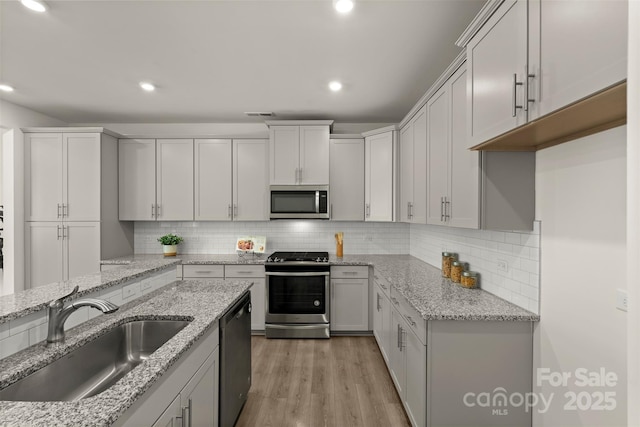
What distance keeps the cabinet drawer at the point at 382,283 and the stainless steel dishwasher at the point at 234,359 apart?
4.18 feet

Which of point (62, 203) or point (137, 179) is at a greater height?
point (137, 179)

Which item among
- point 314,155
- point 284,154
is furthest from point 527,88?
point 284,154

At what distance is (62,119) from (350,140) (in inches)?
153

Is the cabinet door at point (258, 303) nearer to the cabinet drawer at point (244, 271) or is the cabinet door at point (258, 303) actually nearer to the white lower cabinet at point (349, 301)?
the cabinet drawer at point (244, 271)

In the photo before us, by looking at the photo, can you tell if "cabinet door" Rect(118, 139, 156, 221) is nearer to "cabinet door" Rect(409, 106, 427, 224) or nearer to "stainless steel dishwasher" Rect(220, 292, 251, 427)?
"stainless steel dishwasher" Rect(220, 292, 251, 427)

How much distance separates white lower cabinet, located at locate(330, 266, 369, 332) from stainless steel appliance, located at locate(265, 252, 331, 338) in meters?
0.11

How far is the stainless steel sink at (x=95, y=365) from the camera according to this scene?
3.76ft

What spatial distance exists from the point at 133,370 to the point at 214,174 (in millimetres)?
3268

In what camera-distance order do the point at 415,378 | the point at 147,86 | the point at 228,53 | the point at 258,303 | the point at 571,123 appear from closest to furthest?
1. the point at 571,123
2. the point at 415,378
3. the point at 228,53
4. the point at 147,86
5. the point at 258,303

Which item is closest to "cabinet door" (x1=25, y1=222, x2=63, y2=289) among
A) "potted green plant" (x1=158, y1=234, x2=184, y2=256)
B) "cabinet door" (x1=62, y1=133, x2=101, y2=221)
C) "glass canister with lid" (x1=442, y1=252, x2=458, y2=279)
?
"cabinet door" (x1=62, y1=133, x2=101, y2=221)

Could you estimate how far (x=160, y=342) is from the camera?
1703 mm

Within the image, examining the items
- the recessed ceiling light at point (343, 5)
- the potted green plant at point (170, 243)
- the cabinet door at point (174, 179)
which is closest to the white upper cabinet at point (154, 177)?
the cabinet door at point (174, 179)

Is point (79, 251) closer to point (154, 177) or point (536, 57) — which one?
point (154, 177)

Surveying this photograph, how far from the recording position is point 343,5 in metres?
1.84
